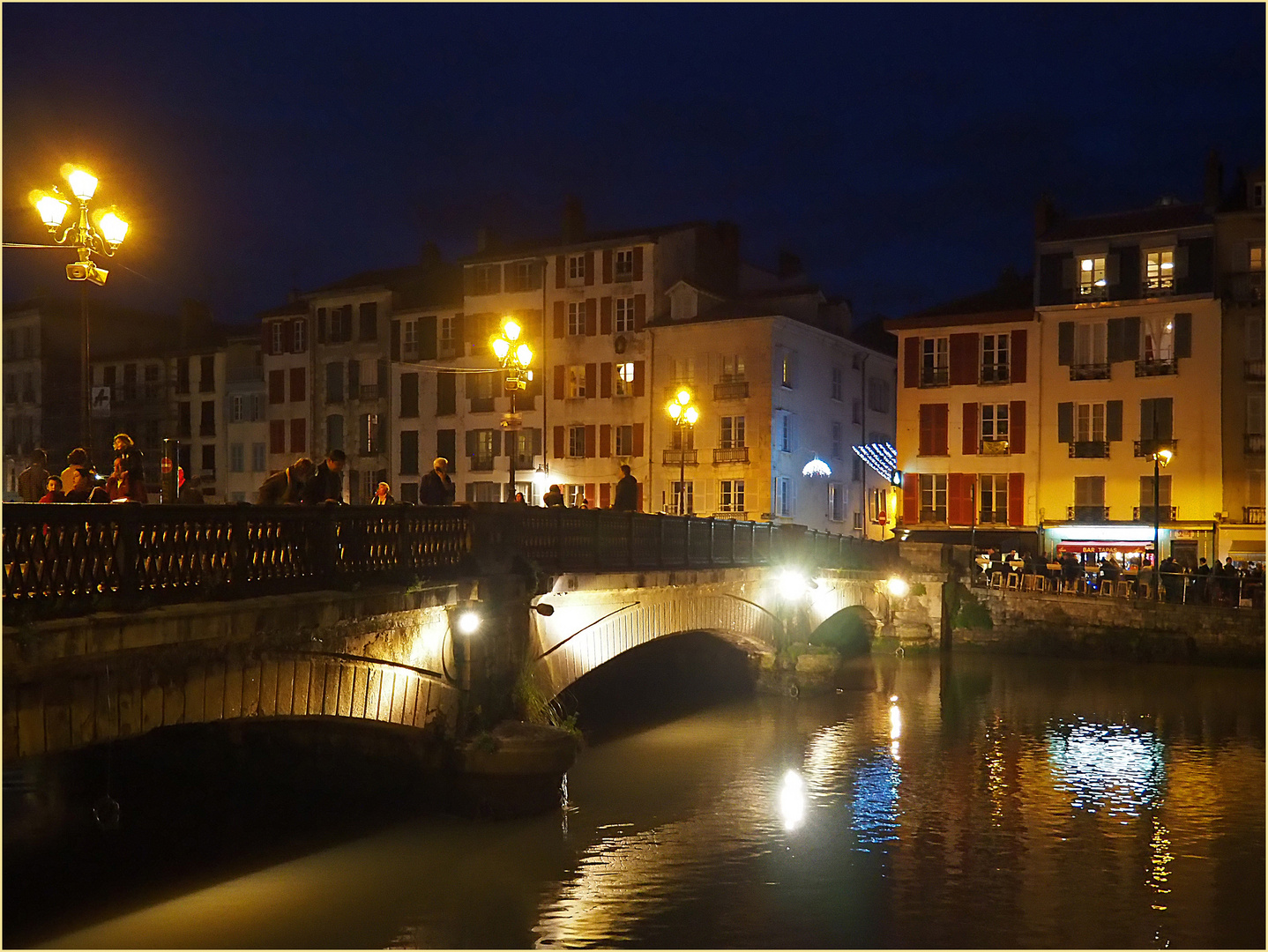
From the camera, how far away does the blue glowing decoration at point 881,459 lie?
2226 inches

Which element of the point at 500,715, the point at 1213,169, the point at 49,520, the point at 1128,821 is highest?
the point at 1213,169

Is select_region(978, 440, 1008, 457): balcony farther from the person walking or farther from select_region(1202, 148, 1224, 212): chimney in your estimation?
the person walking

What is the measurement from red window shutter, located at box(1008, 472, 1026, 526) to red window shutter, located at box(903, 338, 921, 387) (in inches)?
233

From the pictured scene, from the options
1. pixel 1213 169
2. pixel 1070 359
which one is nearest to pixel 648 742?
pixel 1070 359

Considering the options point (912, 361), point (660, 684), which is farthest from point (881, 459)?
point (660, 684)

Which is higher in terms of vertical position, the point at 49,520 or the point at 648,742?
the point at 49,520

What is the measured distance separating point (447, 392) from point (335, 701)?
169 ft

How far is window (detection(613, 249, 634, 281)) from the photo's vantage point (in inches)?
2382

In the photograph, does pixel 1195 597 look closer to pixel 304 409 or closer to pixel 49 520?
pixel 49 520

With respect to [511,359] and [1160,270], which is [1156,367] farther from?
[511,359]

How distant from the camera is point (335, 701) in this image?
49.5ft

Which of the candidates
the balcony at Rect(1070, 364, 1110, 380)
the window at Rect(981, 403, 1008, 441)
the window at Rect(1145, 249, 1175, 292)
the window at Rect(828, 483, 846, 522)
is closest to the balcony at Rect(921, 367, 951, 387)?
the window at Rect(981, 403, 1008, 441)

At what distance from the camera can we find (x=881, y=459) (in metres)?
57.2

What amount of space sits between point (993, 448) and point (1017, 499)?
2.32 meters
